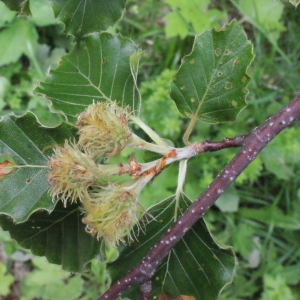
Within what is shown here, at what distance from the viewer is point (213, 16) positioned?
217 cm

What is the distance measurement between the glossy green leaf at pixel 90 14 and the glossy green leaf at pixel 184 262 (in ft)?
1.57

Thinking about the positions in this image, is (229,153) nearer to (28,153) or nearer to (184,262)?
(184,262)

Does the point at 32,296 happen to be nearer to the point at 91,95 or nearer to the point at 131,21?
the point at 91,95

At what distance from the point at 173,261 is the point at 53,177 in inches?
16.9

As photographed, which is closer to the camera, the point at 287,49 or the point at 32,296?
the point at 32,296

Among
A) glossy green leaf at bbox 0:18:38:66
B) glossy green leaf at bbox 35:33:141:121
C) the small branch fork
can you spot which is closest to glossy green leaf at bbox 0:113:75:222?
glossy green leaf at bbox 35:33:141:121

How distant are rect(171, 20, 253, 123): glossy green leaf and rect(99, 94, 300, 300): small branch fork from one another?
0.12 meters

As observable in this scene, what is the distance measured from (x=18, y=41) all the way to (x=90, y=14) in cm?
134

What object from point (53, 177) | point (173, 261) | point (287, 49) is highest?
point (287, 49)

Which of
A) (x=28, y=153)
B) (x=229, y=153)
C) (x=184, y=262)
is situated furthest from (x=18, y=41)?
(x=184, y=262)

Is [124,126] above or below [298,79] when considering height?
below

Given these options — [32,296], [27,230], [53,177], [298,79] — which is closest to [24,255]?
[32,296]

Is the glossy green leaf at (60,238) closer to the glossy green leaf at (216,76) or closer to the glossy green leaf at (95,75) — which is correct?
the glossy green leaf at (95,75)

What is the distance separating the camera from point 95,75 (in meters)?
1.02
